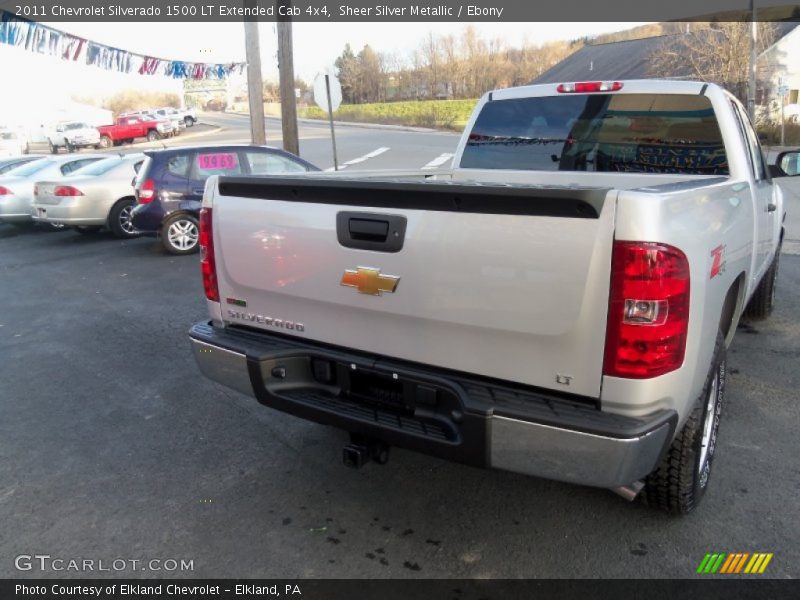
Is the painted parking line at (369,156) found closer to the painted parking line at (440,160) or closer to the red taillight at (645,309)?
the painted parking line at (440,160)

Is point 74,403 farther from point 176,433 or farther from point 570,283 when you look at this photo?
point 570,283

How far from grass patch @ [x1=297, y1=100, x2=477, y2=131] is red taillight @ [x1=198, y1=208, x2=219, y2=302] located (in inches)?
1844

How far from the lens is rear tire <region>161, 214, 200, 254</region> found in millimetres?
9828

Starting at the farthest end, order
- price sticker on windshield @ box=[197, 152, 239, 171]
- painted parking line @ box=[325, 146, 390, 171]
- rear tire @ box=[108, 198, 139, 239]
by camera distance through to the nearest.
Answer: painted parking line @ box=[325, 146, 390, 171] < rear tire @ box=[108, 198, 139, 239] < price sticker on windshield @ box=[197, 152, 239, 171]

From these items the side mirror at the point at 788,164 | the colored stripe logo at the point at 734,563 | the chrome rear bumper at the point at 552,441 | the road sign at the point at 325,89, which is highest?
the road sign at the point at 325,89

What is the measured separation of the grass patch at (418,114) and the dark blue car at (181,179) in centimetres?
4032

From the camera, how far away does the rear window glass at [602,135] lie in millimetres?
4039

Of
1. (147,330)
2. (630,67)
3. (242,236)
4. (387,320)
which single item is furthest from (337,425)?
(630,67)

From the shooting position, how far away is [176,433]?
4.02m

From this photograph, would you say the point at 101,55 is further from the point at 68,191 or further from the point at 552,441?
the point at 552,441

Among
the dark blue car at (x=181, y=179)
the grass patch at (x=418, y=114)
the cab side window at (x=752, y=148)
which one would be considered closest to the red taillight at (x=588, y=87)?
the cab side window at (x=752, y=148)

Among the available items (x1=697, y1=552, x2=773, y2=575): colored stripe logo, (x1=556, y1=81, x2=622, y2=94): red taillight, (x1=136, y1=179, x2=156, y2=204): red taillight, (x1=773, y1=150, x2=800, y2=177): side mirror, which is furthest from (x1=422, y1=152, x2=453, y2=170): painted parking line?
(x1=697, y1=552, x2=773, y2=575): colored stripe logo

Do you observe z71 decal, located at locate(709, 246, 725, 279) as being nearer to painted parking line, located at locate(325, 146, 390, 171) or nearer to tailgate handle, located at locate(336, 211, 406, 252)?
tailgate handle, located at locate(336, 211, 406, 252)

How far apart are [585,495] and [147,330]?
15.0 feet
